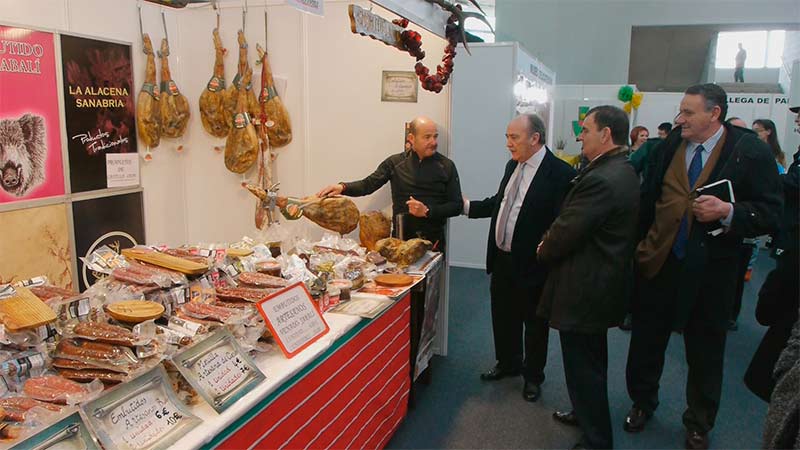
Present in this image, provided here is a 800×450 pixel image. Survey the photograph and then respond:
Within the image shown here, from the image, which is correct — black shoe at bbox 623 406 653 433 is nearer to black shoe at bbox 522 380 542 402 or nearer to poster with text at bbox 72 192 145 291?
black shoe at bbox 522 380 542 402

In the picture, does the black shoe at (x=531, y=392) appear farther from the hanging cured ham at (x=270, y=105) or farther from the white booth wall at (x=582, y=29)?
the white booth wall at (x=582, y=29)

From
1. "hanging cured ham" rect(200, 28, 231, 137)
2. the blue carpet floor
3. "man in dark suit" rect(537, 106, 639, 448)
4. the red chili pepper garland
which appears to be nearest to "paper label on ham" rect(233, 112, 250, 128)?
"hanging cured ham" rect(200, 28, 231, 137)

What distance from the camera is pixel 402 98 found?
348 cm

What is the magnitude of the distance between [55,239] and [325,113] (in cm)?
169

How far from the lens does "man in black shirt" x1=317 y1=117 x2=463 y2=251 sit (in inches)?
129

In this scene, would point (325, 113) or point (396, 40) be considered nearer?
point (396, 40)

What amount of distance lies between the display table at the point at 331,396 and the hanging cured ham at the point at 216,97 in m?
1.87

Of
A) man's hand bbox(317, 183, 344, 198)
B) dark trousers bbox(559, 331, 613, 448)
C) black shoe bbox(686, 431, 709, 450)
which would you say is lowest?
black shoe bbox(686, 431, 709, 450)

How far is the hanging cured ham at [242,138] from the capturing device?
3.51 metres

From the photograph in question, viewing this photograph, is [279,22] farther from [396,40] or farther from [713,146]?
[713,146]

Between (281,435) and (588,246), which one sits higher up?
(588,246)

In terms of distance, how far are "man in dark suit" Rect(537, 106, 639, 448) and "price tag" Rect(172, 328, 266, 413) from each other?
4.49 feet

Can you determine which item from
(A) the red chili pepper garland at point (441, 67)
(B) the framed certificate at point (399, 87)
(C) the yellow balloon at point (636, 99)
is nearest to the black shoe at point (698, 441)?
(A) the red chili pepper garland at point (441, 67)

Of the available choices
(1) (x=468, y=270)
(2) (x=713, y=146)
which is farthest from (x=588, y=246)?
(1) (x=468, y=270)
